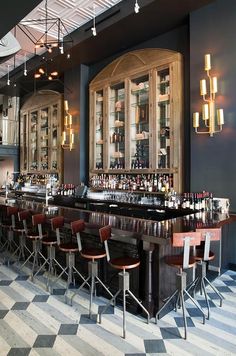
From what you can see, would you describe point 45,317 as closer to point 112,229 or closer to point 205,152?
point 112,229

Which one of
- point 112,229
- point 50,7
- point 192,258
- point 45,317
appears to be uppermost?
point 50,7

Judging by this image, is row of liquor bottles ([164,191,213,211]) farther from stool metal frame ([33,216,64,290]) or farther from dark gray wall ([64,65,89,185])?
dark gray wall ([64,65,89,185])

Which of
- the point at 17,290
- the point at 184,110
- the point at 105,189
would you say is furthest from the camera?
the point at 105,189

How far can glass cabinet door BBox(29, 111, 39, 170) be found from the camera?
312 inches

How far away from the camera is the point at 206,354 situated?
212cm

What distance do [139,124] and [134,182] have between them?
1106 mm

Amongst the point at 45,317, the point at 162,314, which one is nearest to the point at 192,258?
the point at 162,314

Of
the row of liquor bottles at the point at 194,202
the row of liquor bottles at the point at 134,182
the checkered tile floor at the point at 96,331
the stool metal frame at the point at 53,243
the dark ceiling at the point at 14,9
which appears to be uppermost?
the dark ceiling at the point at 14,9

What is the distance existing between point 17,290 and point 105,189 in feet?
8.71


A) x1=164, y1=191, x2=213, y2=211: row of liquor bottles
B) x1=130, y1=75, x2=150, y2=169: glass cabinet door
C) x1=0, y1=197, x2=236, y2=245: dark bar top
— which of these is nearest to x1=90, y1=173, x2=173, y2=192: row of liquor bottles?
x1=130, y1=75, x2=150, y2=169: glass cabinet door

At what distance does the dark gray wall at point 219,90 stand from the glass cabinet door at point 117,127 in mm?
1588

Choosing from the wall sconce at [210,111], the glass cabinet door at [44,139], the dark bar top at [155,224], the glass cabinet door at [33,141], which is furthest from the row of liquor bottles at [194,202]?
the glass cabinet door at [33,141]

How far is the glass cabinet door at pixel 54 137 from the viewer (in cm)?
708

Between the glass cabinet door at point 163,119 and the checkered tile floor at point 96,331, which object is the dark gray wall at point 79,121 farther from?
the checkered tile floor at point 96,331
